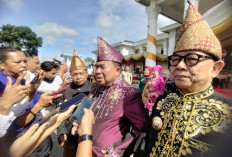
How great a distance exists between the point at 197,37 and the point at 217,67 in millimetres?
272

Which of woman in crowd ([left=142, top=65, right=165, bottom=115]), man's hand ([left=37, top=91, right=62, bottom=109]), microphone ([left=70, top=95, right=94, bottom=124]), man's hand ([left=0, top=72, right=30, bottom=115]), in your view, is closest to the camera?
man's hand ([left=0, top=72, right=30, bottom=115])

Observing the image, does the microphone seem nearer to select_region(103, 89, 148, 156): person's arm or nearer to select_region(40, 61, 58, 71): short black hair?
select_region(103, 89, 148, 156): person's arm

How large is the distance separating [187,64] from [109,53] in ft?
3.54

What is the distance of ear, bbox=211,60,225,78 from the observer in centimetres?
97

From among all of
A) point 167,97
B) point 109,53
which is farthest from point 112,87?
point 167,97

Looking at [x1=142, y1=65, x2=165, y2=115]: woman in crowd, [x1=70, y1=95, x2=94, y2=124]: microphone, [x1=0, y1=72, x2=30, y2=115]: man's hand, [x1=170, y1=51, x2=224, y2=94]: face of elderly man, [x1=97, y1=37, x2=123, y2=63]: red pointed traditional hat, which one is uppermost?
[x1=97, y1=37, x2=123, y2=63]: red pointed traditional hat

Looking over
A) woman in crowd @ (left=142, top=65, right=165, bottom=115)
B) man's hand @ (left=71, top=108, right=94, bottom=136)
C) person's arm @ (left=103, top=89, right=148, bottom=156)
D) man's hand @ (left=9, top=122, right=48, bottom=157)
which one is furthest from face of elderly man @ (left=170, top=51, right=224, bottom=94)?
woman in crowd @ (left=142, top=65, right=165, bottom=115)

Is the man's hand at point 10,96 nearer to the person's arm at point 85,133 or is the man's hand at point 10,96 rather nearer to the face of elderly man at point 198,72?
the person's arm at point 85,133

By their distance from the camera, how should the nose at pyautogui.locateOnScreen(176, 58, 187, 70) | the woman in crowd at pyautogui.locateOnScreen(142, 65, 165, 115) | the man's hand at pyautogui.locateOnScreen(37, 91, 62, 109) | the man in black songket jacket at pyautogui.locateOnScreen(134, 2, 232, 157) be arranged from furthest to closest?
the woman in crowd at pyautogui.locateOnScreen(142, 65, 165, 115) < the man's hand at pyautogui.locateOnScreen(37, 91, 62, 109) < the nose at pyautogui.locateOnScreen(176, 58, 187, 70) < the man in black songket jacket at pyautogui.locateOnScreen(134, 2, 232, 157)

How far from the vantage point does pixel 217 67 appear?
3.26ft

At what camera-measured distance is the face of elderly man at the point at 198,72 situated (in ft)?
3.18

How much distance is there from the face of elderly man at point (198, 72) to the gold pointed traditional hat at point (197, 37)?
40 mm

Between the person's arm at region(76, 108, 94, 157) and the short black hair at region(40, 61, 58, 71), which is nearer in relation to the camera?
the person's arm at region(76, 108, 94, 157)

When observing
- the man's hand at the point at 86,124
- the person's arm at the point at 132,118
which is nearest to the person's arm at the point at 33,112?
the man's hand at the point at 86,124
